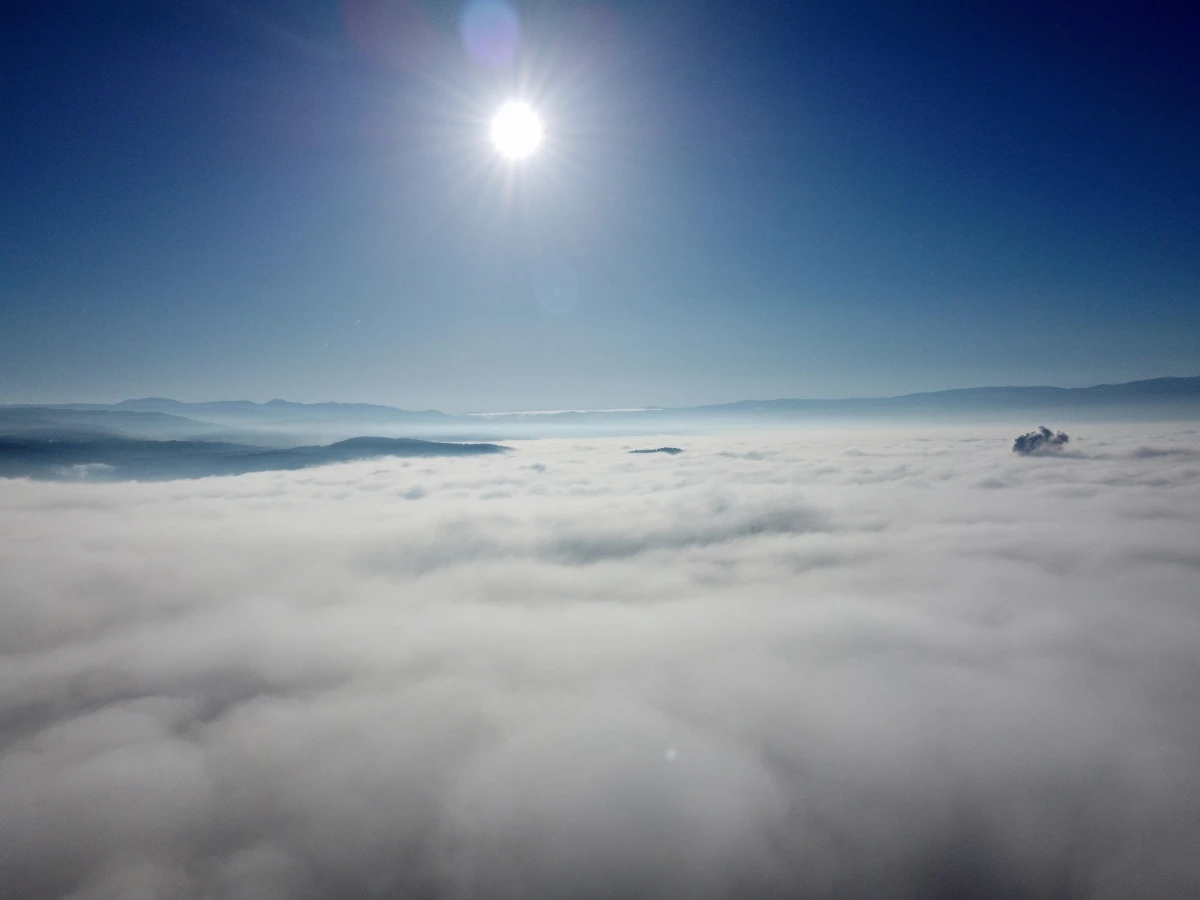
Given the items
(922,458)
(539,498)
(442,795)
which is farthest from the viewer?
(922,458)

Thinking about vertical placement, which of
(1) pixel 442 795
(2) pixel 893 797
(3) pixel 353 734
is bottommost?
(2) pixel 893 797

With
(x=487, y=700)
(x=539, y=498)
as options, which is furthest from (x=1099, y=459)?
(x=487, y=700)

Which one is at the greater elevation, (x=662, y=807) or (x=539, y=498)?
(x=539, y=498)

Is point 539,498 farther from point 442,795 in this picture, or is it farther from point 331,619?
point 442,795

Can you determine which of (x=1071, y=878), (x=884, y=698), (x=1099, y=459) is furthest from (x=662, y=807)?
(x=1099, y=459)

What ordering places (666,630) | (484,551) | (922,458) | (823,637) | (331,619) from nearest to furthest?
1. (823,637)
2. (666,630)
3. (331,619)
4. (484,551)
5. (922,458)

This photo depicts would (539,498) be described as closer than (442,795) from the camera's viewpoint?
No

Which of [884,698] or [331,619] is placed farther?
[331,619]

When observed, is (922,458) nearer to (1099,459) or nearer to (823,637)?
(1099,459)

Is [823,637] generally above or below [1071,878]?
above
